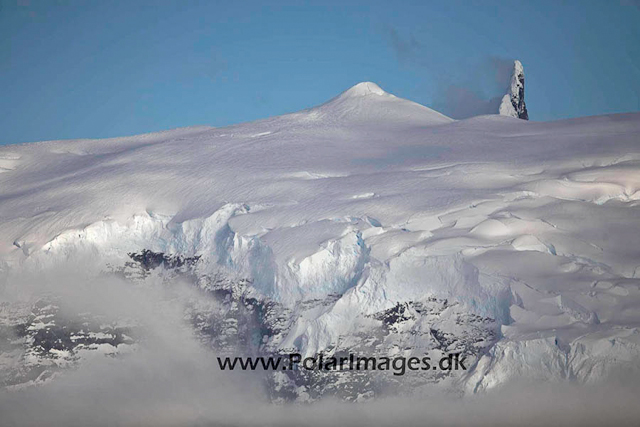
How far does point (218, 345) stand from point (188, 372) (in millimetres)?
2542

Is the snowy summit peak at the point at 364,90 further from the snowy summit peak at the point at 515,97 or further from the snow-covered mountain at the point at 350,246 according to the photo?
the snowy summit peak at the point at 515,97

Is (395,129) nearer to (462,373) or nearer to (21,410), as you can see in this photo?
(462,373)

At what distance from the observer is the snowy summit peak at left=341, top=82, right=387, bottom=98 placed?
2719 inches

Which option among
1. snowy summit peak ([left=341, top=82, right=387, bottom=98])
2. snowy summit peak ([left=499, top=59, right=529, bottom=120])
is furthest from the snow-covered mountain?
snowy summit peak ([left=499, top=59, right=529, bottom=120])

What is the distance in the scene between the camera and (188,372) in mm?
48219

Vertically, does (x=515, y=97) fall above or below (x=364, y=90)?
above

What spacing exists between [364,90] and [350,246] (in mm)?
30021

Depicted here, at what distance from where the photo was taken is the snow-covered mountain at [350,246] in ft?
123

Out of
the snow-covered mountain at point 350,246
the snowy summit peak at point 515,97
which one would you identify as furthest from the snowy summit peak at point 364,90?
the snowy summit peak at point 515,97

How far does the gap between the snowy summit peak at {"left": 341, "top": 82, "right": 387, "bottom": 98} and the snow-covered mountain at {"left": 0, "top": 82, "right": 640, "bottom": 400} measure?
21.9 ft

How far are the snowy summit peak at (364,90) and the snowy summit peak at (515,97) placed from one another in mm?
41398

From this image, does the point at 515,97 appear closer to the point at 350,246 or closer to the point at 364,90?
the point at 364,90

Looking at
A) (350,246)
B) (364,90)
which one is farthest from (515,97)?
(350,246)

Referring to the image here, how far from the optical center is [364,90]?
6944cm
